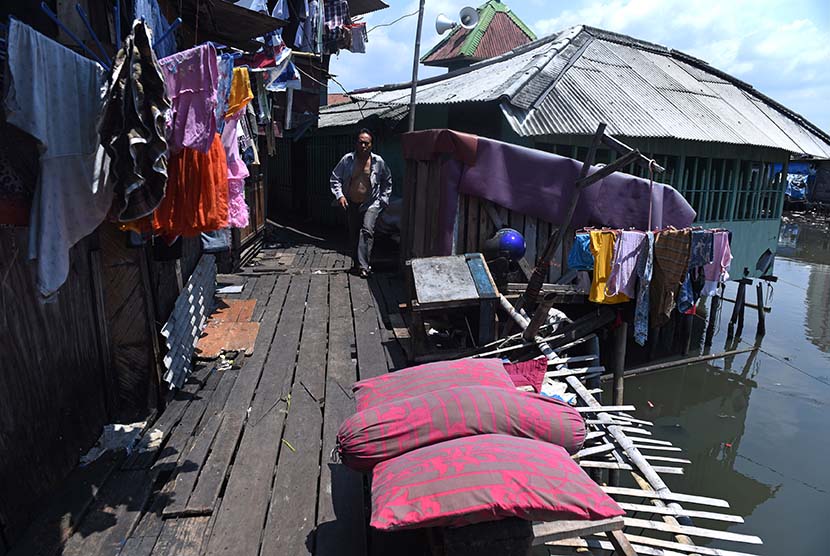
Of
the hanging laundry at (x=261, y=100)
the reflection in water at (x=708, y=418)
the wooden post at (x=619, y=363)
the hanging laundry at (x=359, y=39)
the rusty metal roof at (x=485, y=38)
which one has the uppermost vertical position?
the rusty metal roof at (x=485, y=38)

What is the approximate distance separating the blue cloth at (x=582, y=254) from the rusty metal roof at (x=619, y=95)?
7.89ft

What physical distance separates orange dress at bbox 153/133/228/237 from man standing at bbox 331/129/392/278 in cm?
510

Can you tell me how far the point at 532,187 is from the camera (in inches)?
263

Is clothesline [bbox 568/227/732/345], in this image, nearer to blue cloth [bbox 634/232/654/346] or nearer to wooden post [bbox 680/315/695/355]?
blue cloth [bbox 634/232/654/346]

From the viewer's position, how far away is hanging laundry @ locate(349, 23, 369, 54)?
15570 millimetres

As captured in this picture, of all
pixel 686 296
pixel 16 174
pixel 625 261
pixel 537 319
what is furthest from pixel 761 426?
pixel 16 174

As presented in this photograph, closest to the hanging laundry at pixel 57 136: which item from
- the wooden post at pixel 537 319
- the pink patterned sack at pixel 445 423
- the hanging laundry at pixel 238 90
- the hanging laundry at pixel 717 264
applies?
the hanging laundry at pixel 238 90

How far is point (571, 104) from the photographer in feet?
30.0

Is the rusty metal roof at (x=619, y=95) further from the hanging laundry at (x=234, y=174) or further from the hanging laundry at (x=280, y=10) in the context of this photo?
the hanging laundry at (x=234, y=174)

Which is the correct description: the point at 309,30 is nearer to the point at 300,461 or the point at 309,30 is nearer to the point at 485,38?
the point at 300,461

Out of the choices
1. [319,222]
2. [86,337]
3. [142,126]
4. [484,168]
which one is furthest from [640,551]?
[319,222]

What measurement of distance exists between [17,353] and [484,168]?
5053 mm

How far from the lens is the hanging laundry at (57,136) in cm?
246

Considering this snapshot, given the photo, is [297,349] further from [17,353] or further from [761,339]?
[761,339]
